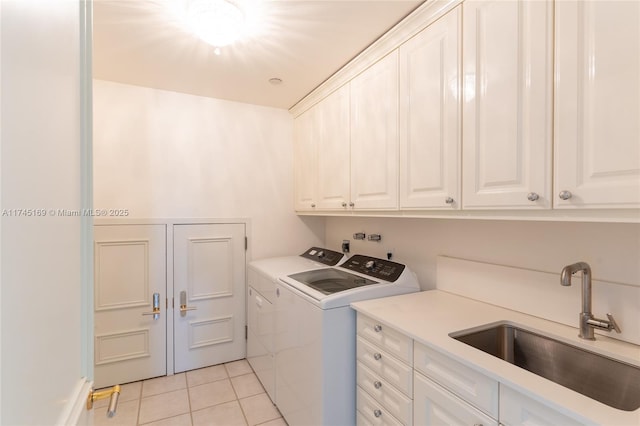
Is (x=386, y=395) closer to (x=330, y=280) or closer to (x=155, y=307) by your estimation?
(x=330, y=280)

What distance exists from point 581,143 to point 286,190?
2.45 m

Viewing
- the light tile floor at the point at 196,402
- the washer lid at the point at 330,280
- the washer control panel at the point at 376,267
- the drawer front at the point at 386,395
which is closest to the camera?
the drawer front at the point at 386,395

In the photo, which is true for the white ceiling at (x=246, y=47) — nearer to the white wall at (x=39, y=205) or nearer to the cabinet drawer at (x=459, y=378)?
the white wall at (x=39, y=205)

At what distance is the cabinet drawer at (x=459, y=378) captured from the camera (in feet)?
3.25

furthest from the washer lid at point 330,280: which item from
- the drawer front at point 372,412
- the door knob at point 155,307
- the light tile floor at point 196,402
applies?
the door knob at point 155,307

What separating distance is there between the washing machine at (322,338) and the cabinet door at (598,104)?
1057 millimetres

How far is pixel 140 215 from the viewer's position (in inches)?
99.8

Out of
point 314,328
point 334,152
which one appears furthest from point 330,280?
point 334,152

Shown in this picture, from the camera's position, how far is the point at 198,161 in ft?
9.02

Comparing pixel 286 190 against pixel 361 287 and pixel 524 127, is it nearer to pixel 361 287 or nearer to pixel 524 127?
pixel 361 287

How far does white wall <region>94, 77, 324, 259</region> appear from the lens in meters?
2.45

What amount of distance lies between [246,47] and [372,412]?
2180 mm

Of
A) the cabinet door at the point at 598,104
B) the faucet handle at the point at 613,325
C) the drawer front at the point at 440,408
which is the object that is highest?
the cabinet door at the point at 598,104

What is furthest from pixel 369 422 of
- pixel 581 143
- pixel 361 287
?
pixel 581 143
